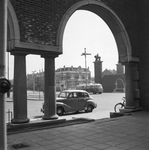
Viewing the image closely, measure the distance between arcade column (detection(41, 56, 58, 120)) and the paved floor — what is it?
904 millimetres

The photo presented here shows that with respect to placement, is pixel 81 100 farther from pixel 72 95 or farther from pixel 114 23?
pixel 114 23

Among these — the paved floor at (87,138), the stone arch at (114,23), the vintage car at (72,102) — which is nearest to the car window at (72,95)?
the vintage car at (72,102)

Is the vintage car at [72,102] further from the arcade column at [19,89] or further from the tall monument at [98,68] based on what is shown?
the tall monument at [98,68]

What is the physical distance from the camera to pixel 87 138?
5477 mm

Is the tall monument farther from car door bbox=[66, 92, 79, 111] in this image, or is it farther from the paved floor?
the paved floor

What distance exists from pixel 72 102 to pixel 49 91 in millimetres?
6081

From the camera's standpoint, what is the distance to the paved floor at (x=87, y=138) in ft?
15.6

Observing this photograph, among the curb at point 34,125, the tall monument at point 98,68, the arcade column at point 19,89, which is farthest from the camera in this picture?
the tall monument at point 98,68

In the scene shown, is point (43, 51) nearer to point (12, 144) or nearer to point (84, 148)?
point (12, 144)

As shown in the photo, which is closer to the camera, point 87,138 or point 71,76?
point 87,138

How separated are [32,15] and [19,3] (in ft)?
1.92

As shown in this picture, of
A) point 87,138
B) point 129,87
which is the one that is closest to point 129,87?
point 129,87

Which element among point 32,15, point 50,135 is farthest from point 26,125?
point 32,15

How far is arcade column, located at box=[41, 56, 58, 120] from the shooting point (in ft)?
25.1
